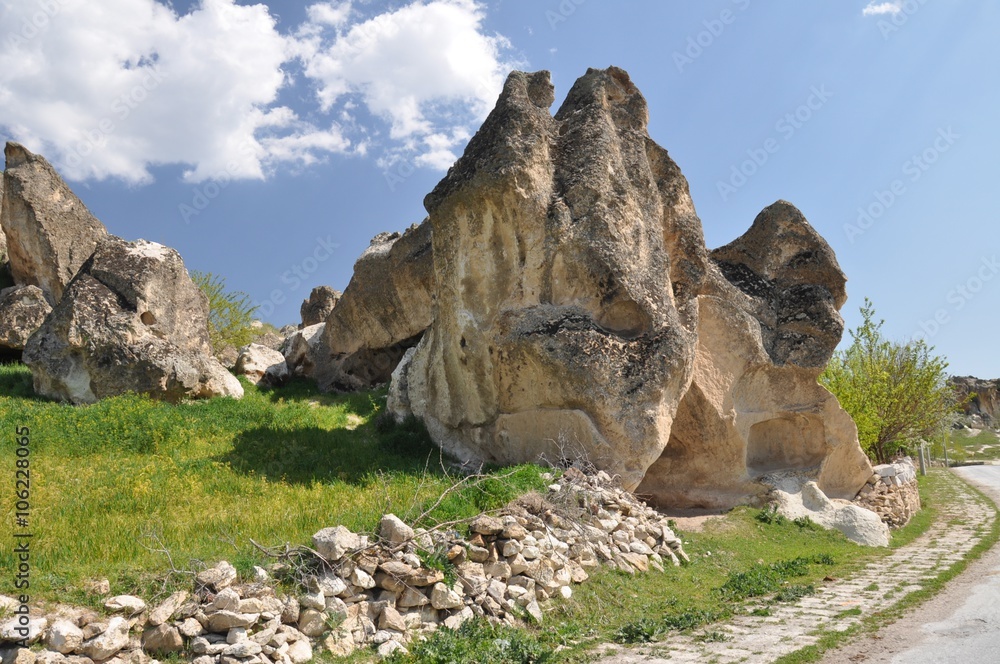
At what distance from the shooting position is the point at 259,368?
1928 cm

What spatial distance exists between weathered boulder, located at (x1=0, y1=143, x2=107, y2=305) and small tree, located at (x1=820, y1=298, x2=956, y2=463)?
2421 cm

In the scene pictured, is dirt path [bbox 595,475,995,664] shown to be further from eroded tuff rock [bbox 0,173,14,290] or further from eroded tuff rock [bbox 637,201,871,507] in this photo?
eroded tuff rock [bbox 0,173,14,290]

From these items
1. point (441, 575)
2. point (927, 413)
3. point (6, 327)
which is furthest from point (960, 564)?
point (6, 327)

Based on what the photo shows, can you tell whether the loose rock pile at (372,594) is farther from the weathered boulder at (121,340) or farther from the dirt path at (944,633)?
the weathered boulder at (121,340)

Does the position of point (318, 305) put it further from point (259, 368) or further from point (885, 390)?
point (885, 390)

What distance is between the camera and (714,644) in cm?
669

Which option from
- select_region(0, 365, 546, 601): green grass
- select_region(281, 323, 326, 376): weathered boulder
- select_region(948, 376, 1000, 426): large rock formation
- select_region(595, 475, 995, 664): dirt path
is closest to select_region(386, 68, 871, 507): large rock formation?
select_region(0, 365, 546, 601): green grass

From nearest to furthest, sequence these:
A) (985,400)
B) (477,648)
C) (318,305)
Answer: (477,648) < (318,305) < (985,400)

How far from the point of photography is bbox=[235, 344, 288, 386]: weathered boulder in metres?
19.0

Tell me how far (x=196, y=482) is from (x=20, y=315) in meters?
12.9

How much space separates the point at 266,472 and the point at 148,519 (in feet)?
8.01

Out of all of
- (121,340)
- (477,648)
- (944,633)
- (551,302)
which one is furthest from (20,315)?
(944,633)

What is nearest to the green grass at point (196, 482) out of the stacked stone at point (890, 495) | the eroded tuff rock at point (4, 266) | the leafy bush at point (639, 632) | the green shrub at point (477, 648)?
the green shrub at point (477, 648)

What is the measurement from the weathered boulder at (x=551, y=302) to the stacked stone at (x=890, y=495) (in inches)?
292
